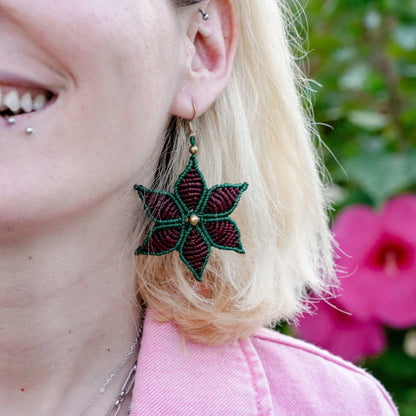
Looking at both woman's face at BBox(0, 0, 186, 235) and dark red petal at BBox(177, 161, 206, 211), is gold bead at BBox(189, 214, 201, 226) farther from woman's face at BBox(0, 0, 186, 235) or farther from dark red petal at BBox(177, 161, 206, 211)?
woman's face at BBox(0, 0, 186, 235)

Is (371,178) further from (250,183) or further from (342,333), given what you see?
(250,183)

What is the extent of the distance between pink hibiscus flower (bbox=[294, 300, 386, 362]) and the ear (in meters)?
0.90

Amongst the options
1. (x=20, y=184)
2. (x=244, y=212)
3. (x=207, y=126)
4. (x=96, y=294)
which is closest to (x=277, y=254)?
(x=244, y=212)

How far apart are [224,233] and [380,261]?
0.92 meters

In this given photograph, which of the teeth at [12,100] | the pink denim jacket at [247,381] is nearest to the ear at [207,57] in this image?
the teeth at [12,100]

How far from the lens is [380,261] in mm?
2289

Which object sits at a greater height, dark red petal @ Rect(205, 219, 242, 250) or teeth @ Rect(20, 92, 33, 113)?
teeth @ Rect(20, 92, 33, 113)

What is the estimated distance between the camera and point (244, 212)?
169cm

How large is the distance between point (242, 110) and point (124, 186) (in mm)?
325

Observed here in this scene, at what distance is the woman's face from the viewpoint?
1261 millimetres

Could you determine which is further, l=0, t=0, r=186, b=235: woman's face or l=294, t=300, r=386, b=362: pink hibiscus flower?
l=294, t=300, r=386, b=362: pink hibiscus flower

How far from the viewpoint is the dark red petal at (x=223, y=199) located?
1.49 m

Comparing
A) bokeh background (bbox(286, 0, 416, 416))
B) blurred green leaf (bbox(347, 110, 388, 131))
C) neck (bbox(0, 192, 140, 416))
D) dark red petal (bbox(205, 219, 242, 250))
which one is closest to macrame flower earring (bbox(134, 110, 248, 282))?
dark red petal (bbox(205, 219, 242, 250))

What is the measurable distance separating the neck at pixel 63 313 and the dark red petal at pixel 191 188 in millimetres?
154
